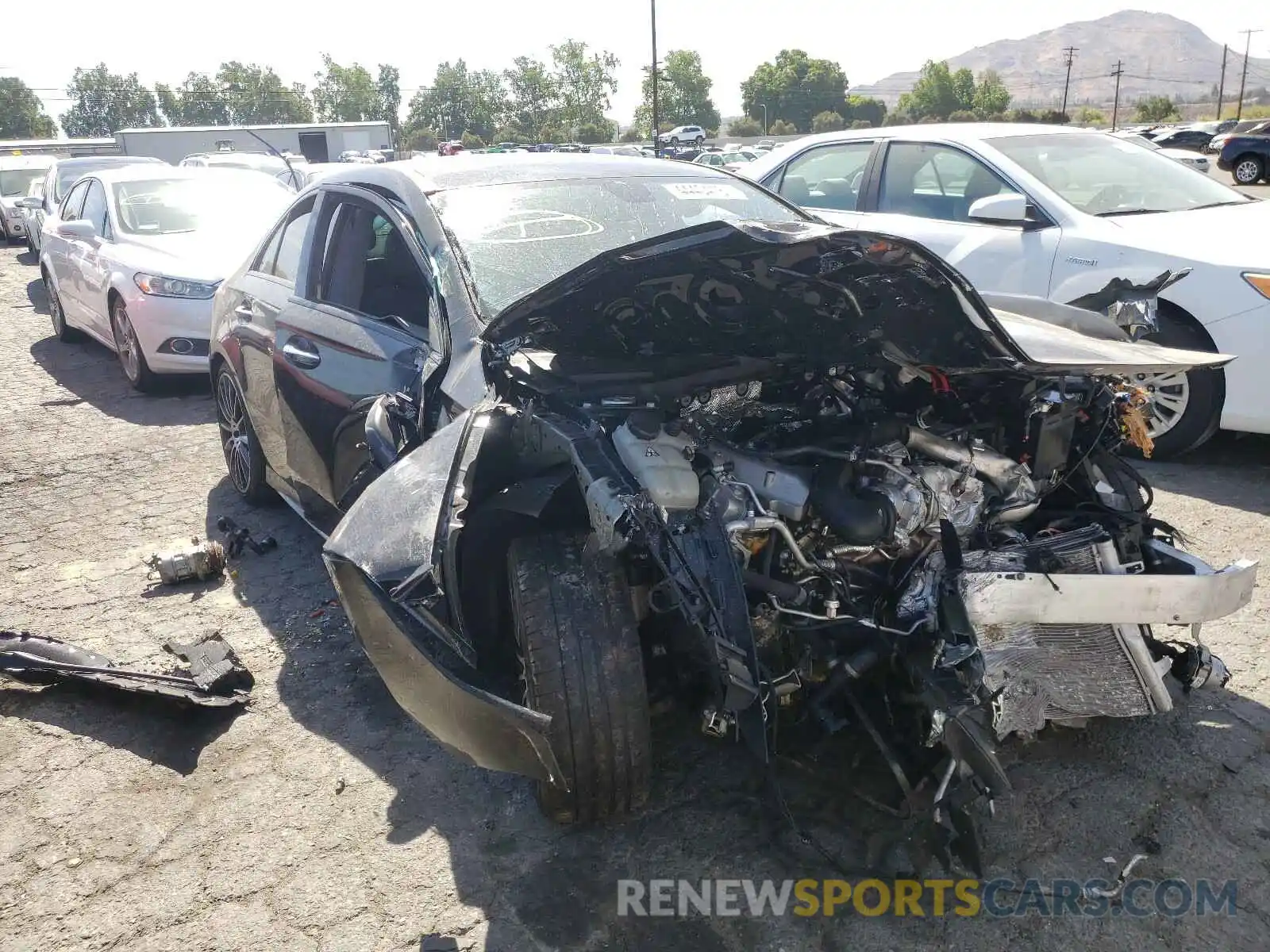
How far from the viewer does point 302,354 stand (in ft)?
12.2

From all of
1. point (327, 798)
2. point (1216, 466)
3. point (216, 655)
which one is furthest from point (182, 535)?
point (1216, 466)

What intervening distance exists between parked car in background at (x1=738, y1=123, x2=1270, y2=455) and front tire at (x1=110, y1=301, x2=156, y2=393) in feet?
16.9

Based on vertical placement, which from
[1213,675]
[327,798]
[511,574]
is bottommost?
[327,798]

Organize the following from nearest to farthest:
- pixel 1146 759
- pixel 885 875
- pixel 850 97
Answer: pixel 885 875 → pixel 1146 759 → pixel 850 97

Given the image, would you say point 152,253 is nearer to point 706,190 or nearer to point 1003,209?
point 706,190

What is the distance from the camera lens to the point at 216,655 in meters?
3.38

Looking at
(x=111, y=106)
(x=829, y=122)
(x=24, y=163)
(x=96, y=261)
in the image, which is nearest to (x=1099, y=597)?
(x=96, y=261)

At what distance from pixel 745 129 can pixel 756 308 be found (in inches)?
3407

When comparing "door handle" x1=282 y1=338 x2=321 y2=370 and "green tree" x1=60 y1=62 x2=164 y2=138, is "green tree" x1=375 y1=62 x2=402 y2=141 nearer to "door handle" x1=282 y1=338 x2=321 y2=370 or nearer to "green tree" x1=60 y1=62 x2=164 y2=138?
"green tree" x1=60 y1=62 x2=164 y2=138

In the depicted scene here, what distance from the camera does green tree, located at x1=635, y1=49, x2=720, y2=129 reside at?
96.1 m

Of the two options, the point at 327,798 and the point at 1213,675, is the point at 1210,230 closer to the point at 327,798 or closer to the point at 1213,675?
the point at 1213,675

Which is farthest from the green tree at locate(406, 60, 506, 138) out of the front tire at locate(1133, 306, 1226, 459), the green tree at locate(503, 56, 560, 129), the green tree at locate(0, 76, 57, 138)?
the front tire at locate(1133, 306, 1226, 459)

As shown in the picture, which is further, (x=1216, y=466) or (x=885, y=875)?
(x=1216, y=466)

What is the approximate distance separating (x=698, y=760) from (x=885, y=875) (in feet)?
2.20
